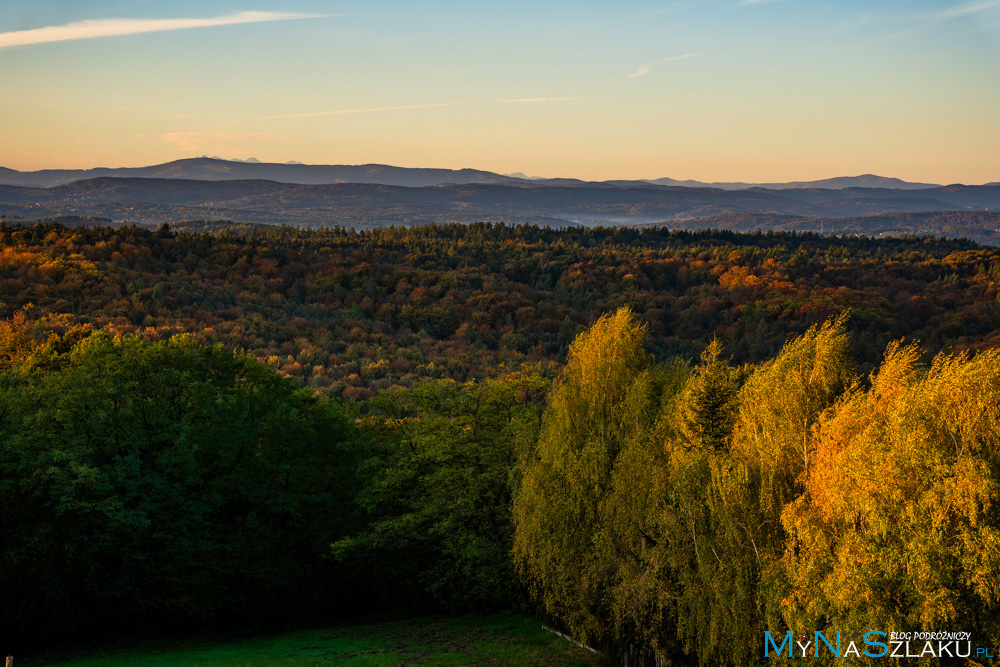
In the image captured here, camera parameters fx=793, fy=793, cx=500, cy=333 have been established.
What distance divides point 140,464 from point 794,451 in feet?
77.1

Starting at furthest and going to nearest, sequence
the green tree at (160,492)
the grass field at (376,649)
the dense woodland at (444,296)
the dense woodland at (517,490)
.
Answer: the dense woodland at (444,296) < the green tree at (160,492) < the grass field at (376,649) < the dense woodland at (517,490)

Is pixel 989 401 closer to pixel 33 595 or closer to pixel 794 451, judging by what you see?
pixel 794 451

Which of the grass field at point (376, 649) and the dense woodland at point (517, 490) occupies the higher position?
the dense woodland at point (517, 490)

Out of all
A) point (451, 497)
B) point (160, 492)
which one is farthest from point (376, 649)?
point (160, 492)

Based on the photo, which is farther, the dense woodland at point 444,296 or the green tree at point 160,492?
the dense woodland at point 444,296

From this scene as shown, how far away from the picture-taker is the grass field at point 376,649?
26.3m

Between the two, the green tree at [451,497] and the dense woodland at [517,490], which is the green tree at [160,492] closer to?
the dense woodland at [517,490]

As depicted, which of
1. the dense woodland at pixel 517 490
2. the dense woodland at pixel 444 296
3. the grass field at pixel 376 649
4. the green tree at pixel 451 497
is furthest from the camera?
the dense woodland at pixel 444 296

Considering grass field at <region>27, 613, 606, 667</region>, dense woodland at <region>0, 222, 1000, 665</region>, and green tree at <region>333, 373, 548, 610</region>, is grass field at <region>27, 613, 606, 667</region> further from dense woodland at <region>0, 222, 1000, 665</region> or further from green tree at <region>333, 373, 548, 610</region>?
green tree at <region>333, 373, 548, 610</region>

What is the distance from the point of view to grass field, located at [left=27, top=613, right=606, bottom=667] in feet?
86.2

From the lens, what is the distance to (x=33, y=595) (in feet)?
86.7

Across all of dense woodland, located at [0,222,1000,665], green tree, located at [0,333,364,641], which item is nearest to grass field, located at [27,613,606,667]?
dense woodland, located at [0,222,1000,665]

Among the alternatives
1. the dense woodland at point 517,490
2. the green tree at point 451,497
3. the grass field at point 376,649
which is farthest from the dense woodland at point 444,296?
the grass field at point 376,649

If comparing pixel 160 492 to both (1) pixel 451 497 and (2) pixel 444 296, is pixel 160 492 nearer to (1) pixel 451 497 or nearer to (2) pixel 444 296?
(1) pixel 451 497
